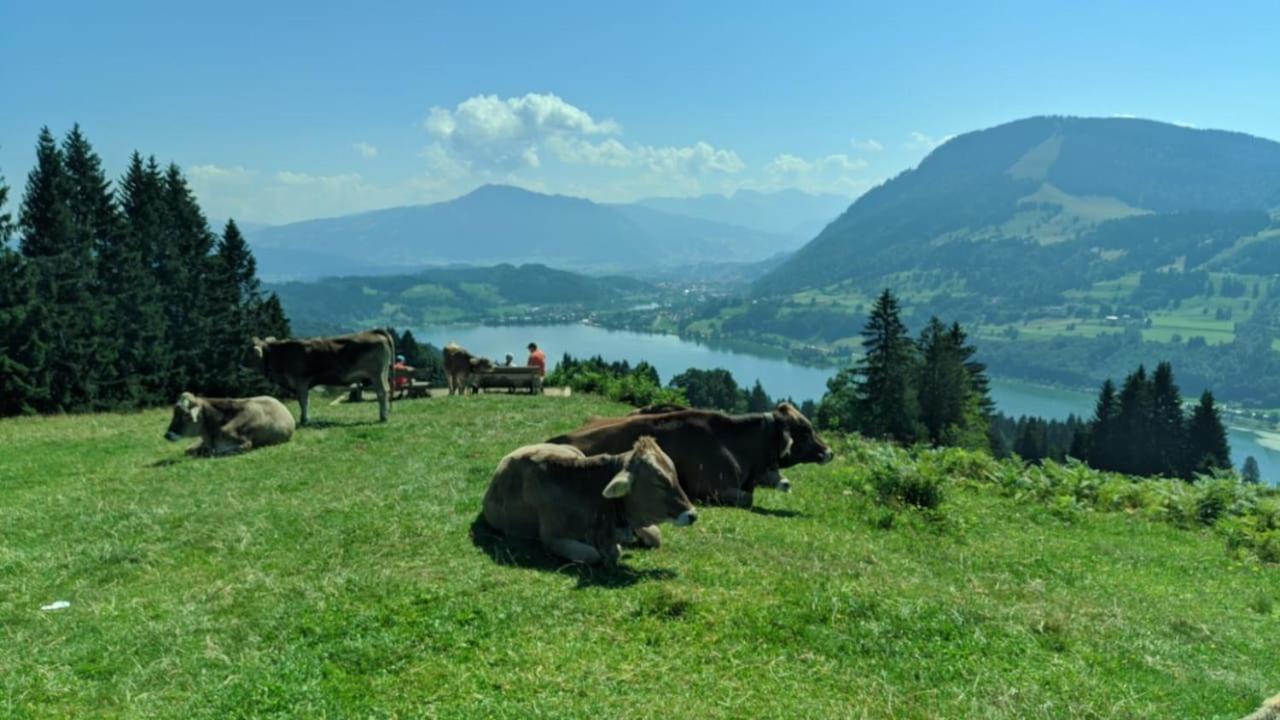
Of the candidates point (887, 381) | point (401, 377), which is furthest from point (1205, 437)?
point (401, 377)

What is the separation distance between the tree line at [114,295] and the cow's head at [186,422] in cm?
2494

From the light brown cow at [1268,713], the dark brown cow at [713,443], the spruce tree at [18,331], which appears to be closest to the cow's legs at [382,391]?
the dark brown cow at [713,443]

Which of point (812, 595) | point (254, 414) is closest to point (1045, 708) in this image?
point (812, 595)

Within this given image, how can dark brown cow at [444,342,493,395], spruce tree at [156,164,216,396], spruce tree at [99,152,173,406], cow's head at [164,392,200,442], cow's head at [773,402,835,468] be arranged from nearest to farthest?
cow's head at [773,402,835,468] → cow's head at [164,392,200,442] → dark brown cow at [444,342,493,395] → spruce tree at [99,152,173,406] → spruce tree at [156,164,216,396]

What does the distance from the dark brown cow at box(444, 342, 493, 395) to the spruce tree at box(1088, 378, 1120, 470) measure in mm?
77212

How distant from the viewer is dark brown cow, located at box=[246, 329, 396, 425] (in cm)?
2238

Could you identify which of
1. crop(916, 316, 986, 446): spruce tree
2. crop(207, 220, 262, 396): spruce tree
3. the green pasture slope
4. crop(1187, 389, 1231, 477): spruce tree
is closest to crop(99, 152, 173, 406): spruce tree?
crop(207, 220, 262, 396): spruce tree

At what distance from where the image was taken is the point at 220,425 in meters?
18.7

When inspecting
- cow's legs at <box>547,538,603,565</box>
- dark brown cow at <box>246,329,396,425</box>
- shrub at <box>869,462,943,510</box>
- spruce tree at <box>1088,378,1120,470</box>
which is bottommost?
spruce tree at <box>1088,378,1120,470</box>

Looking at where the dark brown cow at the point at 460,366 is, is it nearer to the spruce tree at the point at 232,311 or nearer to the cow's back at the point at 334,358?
the cow's back at the point at 334,358

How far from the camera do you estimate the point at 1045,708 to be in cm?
630

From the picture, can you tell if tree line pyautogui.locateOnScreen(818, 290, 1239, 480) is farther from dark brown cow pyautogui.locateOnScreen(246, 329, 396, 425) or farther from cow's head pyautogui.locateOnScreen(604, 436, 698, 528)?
cow's head pyautogui.locateOnScreen(604, 436, 698, 528)

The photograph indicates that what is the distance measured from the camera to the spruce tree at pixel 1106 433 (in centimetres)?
8350

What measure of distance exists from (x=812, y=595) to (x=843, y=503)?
6513 mm
